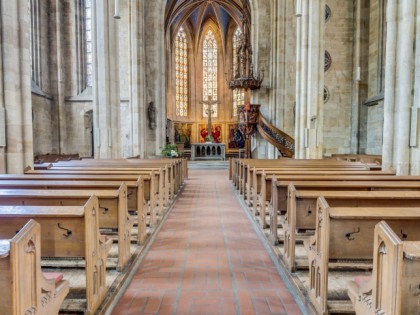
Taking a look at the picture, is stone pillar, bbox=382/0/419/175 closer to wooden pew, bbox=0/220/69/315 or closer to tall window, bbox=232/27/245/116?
wooden pew, bbox=0/220/69/315

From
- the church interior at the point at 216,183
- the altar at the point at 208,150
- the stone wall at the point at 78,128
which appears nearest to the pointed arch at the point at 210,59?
the altar at the point at 208,150

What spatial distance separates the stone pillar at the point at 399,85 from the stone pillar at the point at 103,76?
9.24m

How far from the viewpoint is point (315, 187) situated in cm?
418

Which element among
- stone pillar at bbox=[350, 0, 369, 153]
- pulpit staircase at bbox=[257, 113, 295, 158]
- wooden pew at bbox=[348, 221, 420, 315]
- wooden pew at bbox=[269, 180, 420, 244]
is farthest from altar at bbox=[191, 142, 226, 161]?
wooden pew at bbox=[348, 221, 420, 315]

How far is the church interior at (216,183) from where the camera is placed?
2627mm

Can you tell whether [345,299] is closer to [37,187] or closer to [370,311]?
[370,311]

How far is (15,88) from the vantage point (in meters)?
7.05

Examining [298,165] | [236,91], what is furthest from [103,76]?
[236,91]

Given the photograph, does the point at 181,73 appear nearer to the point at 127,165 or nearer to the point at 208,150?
the point at 208,150

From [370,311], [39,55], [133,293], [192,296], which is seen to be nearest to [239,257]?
[192,296]

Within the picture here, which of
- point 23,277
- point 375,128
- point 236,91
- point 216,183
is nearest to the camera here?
point 23,277

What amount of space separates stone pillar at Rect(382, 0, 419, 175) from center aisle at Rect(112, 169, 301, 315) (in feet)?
15.0

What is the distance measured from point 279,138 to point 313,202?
44.8ft

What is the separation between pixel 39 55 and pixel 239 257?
59.1 ft
